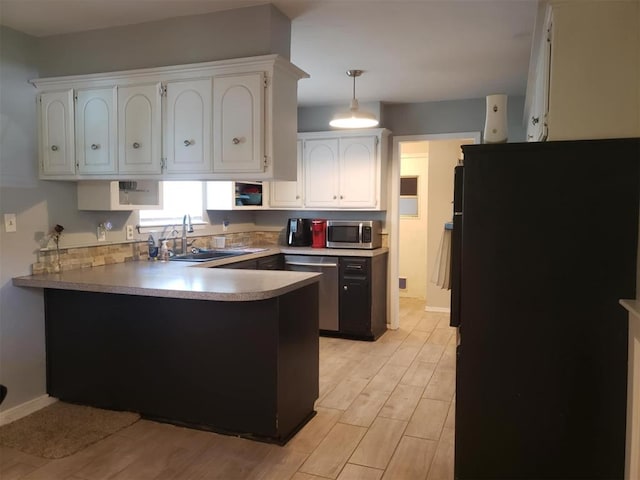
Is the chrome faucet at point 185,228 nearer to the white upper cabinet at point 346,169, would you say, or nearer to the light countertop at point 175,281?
the light countertop at point 175,281

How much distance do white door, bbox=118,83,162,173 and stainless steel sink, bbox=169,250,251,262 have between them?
1.15 metres

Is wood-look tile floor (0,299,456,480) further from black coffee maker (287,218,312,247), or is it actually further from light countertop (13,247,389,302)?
black coffee maker (287,218,312,247)

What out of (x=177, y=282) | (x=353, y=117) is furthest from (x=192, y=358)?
(x=353, y=117)

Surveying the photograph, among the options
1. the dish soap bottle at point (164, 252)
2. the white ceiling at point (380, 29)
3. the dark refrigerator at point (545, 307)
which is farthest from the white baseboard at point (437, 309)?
the dark refrigerator at point (545, 307)

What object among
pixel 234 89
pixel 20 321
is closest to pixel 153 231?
pixel 20 321

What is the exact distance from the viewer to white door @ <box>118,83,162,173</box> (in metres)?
3.13

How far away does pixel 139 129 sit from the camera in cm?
319

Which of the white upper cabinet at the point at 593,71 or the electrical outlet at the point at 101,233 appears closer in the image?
the white upper cabinet at the point at 593,71

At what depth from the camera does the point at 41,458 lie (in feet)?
8.81

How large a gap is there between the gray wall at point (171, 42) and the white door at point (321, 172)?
237 centimetres

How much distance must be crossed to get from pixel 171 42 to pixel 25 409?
253cm

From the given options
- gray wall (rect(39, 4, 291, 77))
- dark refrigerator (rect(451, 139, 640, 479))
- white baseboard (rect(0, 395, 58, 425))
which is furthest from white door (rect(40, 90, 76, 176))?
dark refrigerator (rect(451, 139, 640, 479))

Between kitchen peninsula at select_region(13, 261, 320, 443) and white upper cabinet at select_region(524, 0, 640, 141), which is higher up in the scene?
white upper cabinet at select_region(524, 0, 640, 141)

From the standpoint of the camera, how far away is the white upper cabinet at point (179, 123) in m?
2.90
